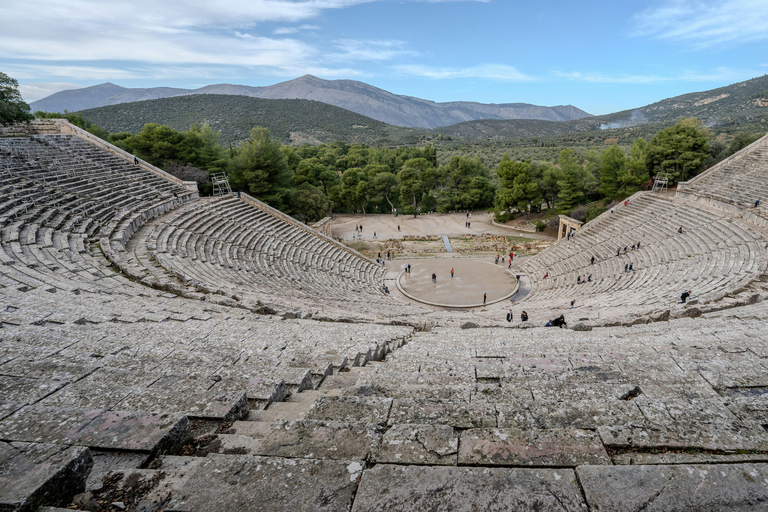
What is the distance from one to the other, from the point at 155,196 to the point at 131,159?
19.1 feet

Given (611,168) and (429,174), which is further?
(429,174)

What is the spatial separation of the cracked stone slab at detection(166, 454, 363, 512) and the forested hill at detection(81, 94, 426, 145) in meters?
81.2

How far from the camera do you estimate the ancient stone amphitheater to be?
7.02ft

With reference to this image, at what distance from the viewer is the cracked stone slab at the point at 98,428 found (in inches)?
106

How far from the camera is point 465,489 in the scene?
2.12 m

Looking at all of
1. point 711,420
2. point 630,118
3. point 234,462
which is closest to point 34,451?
point 234,462

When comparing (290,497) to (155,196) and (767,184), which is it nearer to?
(155,196)

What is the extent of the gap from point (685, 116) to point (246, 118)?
109 metres

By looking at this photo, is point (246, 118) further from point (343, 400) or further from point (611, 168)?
point (343, 400)

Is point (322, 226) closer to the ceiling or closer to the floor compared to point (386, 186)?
closer to the floor

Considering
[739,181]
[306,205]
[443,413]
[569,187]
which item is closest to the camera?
[443,413]

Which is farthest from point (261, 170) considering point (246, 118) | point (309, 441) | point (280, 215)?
point (246, 118)

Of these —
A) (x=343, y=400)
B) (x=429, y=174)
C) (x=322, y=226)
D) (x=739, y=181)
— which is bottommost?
(x=322, y=226)

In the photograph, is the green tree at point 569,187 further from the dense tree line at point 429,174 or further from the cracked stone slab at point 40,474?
the cracked stone slab at point 40,474
